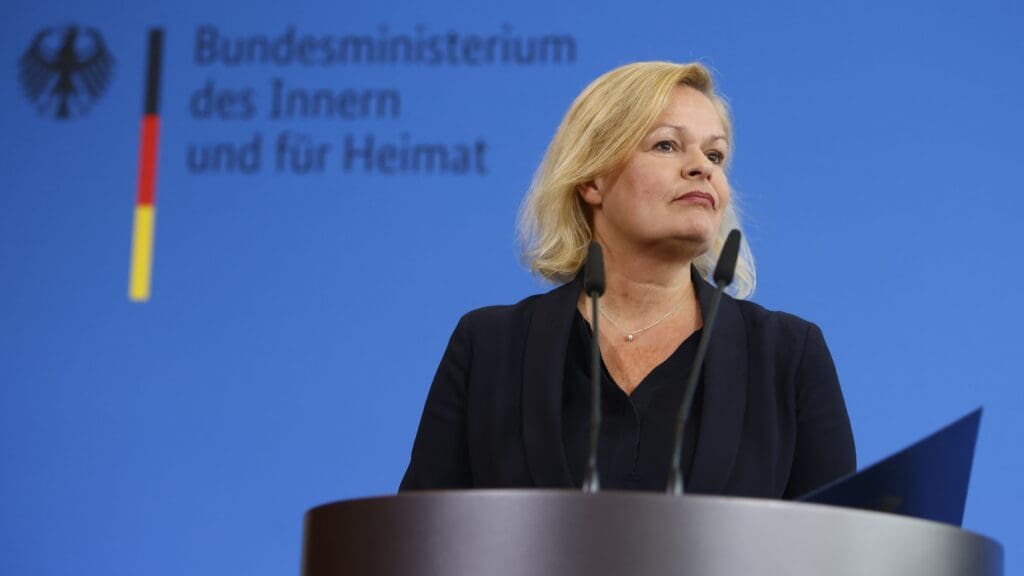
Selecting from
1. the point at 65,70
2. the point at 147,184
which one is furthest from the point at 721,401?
the point at 65,70

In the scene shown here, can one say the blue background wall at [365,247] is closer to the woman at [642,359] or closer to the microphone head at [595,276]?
the woman at [642,359]

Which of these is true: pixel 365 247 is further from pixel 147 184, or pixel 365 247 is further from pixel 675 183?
pixel 675 183

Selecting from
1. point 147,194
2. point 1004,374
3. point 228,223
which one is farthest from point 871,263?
point 147,194

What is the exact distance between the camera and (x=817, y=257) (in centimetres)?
304

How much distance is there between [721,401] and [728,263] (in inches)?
12.3

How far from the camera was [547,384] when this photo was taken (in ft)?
6.44

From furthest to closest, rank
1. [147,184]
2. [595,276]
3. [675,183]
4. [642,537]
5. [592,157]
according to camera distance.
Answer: [147,184] < [592,157] < [675,183] < [595,276] < [642,537]

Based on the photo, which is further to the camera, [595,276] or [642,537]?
[595,276]

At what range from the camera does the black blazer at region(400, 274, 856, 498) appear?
74.4 inches

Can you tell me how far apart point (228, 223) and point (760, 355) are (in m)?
1.71

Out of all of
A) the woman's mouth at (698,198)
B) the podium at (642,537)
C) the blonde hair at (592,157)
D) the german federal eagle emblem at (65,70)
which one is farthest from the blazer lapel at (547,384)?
the german federal eagle emblem at (65,70)

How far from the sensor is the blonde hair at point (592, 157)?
2078 mm

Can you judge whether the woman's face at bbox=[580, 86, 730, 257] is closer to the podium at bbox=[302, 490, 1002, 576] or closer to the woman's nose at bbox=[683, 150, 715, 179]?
the woman's nose at bbox=[683, 150, 715, 179]

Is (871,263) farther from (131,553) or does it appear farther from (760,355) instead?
(131,553)
